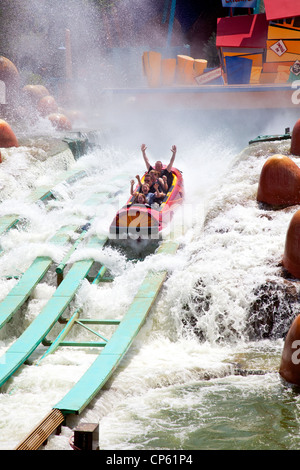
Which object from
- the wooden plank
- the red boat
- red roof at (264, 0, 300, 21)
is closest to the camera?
the wooden plank

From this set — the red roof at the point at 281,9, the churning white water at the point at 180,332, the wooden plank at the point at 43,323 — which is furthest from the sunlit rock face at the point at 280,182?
the red roof at the point at 281,9

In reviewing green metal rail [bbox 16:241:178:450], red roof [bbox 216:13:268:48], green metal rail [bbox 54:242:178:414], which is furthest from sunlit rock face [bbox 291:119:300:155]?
red roof [bbox 216:13:268:48]

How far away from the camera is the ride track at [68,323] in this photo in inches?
208

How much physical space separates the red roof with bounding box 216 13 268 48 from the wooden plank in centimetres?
1110

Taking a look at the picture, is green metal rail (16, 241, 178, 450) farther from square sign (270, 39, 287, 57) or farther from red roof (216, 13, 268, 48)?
red roof (216, 13, 268, 48)

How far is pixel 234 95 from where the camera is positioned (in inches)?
680

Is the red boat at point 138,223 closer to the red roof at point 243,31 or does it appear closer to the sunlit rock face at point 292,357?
the sunlit rock face at point 292,357

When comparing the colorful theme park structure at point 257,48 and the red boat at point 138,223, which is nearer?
the red boat at point 138,223

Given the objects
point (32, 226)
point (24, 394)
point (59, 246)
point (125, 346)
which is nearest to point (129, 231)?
point (59, 246)

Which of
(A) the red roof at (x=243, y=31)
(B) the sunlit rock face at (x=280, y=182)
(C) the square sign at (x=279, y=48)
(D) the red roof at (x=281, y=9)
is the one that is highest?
(D) the red roof at (x=281, y=9)

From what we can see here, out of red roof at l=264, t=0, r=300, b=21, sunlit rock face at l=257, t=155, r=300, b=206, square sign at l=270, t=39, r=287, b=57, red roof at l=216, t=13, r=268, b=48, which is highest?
red roof at l=264, t=0, r=300, b=21

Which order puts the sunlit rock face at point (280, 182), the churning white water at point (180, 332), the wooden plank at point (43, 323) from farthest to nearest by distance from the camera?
the sunlit rock face at point (280, 182)
the wooden plank at point (43, 323)
the churning white water at point (180, 332)

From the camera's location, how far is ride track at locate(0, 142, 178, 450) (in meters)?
5.29
